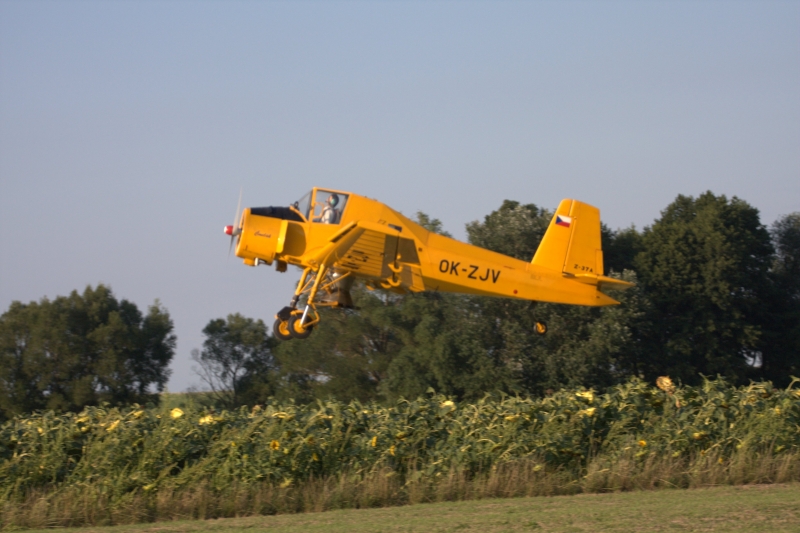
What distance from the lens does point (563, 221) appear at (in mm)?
17672

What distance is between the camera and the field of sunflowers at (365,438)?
30.4ft

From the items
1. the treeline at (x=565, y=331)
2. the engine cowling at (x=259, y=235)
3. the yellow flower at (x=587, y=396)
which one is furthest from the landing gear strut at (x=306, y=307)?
the treeline at (x=565, y=331)

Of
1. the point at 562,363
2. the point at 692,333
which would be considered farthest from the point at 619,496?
the point at 692,333

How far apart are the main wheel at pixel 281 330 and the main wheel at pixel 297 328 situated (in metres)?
0.06

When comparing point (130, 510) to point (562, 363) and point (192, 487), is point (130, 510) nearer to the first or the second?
point (192, 487)

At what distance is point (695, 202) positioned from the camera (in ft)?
113

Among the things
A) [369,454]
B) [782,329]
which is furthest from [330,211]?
[782,329]

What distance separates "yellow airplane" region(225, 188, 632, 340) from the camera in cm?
1515

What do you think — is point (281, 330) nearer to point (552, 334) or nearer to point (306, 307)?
point (306, 307)

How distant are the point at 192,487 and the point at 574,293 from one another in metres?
9.95

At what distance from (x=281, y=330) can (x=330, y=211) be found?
2.29m

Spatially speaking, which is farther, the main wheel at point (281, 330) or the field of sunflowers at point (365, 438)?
the main wheel at point (281, 330)

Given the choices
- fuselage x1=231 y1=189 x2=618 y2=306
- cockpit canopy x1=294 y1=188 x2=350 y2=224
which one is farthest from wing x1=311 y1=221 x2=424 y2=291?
cockpit canopy x1=294 y1=188 x2=350 y2=224

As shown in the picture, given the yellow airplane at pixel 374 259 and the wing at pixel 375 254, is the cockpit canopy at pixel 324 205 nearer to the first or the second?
the yellow airplane at pixel 374 259
